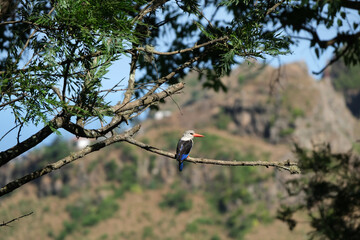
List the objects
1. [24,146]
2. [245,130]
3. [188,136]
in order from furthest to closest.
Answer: [245,130], [188,136], [24,146]

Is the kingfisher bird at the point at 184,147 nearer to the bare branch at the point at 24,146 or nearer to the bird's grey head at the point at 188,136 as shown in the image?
the bird's grey head at the point at 188,136

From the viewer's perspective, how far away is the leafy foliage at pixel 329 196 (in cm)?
1035

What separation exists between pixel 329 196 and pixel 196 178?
293 feet

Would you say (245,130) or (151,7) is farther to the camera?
(245,130)

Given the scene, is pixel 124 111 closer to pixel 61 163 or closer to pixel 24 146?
pixel 61 163

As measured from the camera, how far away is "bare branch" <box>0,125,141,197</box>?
539cm

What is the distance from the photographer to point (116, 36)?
5160 millimetres

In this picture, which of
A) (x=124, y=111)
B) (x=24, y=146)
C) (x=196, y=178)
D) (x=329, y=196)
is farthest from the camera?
(x=196, y=178)

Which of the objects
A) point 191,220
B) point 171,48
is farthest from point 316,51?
point 191,220

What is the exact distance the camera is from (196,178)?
9956 cm

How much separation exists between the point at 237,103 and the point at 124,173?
29343 mm

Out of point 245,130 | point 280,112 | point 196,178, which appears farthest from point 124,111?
point 245,130

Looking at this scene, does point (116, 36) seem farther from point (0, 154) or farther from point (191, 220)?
point (191, 220)

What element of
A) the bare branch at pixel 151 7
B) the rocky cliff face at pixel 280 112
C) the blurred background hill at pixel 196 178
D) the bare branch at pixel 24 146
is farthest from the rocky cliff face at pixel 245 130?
the bare branch at pixel 24 146
